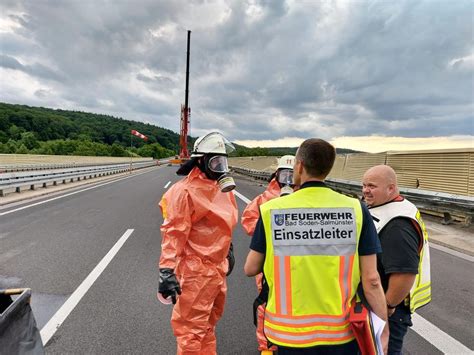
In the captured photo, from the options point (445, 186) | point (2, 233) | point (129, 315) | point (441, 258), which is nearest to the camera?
point (129, 315)

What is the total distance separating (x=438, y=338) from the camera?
3.32 meters

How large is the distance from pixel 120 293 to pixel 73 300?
1.77 ft

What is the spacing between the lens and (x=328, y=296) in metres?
1.78

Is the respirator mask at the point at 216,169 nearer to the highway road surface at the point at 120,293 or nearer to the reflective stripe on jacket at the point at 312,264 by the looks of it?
the reflective stripe on jacket at the point at 312,264

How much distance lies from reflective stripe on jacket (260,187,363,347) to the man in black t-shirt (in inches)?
13.8

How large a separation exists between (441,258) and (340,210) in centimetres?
524

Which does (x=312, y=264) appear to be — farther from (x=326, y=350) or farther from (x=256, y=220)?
(x=256, y=220)

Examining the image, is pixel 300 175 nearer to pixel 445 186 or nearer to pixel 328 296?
pixel 328 296

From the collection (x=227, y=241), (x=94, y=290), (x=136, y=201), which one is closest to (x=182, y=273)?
(x=227, y=241)

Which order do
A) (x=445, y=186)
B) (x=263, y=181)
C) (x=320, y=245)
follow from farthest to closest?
(x=263, y=181)
(x=445, y=186)
(x=320, y=245)

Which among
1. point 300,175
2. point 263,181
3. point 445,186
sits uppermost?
point 300,175

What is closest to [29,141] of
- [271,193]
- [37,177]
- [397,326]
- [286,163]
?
[37,177]

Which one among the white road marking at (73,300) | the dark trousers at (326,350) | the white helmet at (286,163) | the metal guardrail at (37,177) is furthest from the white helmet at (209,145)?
the metal guardrail at (37,177)

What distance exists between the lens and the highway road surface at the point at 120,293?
3223mm
